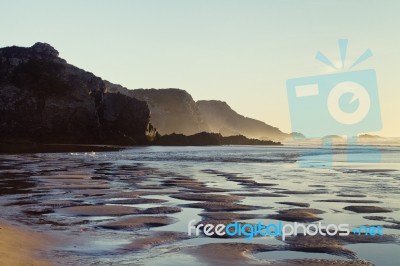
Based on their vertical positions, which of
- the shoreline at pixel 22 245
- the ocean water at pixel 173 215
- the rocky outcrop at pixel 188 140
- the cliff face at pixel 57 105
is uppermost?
the cliff face at pixel 57 105

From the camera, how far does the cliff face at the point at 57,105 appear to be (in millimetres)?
94188

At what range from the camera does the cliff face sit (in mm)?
94188

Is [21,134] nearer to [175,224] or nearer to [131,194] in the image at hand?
[131,194]

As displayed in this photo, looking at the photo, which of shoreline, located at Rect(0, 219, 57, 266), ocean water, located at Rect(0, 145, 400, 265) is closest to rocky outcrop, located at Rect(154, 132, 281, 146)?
ocean water, located at Rect(0, 145, 400, 265)

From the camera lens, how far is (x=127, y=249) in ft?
26.7

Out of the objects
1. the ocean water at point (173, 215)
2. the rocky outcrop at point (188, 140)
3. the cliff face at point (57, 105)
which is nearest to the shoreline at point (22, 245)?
the ocean water at point (173, 215)

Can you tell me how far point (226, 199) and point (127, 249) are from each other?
749cm

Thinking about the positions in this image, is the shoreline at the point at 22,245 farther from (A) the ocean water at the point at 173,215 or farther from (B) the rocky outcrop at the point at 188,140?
(B) the rocky outcrop at the point at 188,140

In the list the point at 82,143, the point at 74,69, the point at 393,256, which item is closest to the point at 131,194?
the point at 393,256

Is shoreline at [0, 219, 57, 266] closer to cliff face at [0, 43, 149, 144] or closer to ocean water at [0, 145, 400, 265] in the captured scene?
ocean water at [0, 145, 400, 265]

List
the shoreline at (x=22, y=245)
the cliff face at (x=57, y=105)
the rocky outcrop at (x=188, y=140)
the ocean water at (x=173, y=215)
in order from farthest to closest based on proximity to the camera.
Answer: the rocky outcrop at (x=188, y=140) < the cliff face at (x=57, y=105) < the ocean water at (x=173, y=215) < the shoreline at (x=22, y=245)

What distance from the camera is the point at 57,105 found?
3851 inches

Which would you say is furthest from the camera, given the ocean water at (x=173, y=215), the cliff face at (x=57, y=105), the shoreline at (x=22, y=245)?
Result: the cliff face at (x=57, y=105)

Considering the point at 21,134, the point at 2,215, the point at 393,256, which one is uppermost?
the point at 21,134
